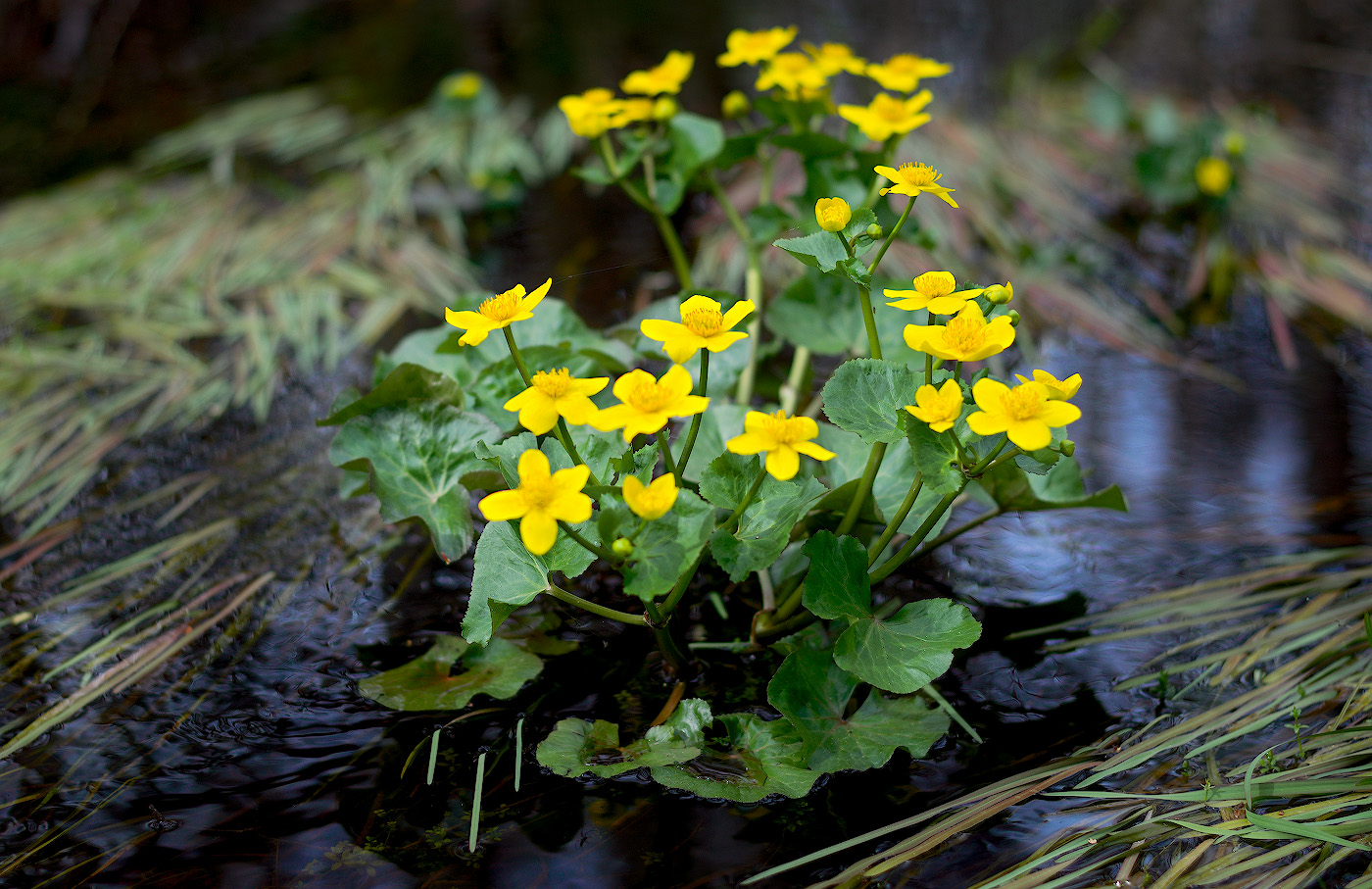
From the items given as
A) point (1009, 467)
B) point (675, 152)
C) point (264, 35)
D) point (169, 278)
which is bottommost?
point (1009, 467)

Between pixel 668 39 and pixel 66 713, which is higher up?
pixel 668 39

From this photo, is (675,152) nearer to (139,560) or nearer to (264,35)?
(139,560)

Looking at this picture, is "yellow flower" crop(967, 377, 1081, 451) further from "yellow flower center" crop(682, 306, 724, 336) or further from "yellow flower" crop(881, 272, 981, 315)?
"yellow flower center" crop(682, 306, 724, 336)

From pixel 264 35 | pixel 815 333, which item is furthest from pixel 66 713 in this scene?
pixel 264 35

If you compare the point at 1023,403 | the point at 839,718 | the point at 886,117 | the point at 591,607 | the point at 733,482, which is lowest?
the point at 839,718

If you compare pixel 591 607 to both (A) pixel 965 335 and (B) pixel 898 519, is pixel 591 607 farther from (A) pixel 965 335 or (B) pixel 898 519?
(A) pixel 965 335

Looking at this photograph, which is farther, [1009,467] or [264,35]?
[264,35]

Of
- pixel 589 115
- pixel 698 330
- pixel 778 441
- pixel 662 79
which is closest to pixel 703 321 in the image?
pixel 698 330
